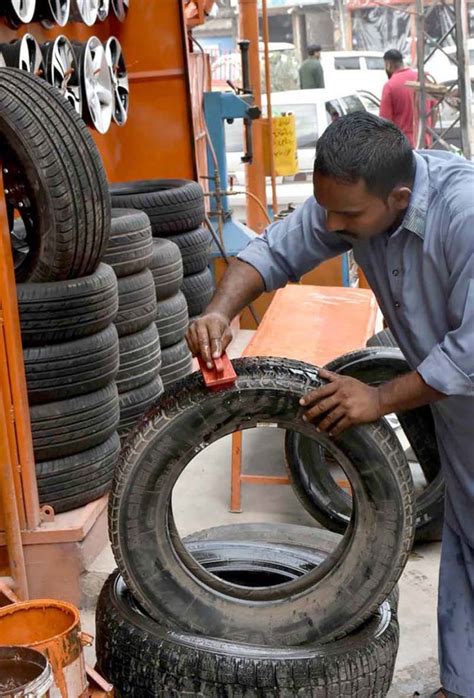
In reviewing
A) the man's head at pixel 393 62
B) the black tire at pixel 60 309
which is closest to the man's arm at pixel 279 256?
the black tire at pixel 60 309

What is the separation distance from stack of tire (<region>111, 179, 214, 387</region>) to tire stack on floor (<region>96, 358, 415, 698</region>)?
2.88 meters

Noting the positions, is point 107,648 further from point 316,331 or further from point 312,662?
point 316,331

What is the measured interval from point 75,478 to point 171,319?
5.87ft

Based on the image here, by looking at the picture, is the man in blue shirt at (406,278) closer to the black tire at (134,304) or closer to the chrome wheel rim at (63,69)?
the black tire at (134,304)

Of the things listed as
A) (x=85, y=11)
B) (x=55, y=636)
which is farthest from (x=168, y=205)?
(x=55, y=636)

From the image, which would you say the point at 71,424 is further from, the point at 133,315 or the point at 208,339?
the point at 208,339

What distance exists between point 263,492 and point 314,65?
596 inches

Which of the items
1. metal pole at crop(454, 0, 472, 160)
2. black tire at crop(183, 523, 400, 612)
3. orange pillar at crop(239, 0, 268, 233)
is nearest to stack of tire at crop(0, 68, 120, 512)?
black tire at crop(183, 523, 400, 612)

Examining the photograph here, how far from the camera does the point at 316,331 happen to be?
5.80m

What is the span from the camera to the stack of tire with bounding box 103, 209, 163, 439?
16.1 ft

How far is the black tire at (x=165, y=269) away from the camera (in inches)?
223

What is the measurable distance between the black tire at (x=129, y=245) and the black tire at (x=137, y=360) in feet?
1.03

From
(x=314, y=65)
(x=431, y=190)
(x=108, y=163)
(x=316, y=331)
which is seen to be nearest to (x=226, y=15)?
(x=314, y=65)

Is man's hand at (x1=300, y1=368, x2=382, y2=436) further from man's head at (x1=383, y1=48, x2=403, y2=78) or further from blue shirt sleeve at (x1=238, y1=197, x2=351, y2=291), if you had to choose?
man's head at (x1=383, y1=48, x2=403, y2=78)
